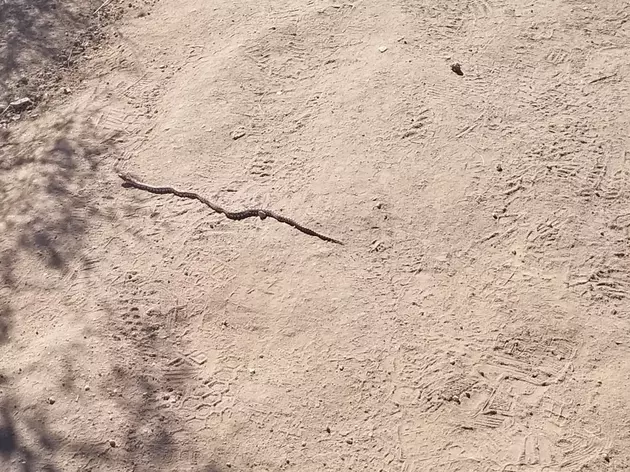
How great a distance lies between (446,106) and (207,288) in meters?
2.20

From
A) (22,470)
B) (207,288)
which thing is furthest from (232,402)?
(22,470)

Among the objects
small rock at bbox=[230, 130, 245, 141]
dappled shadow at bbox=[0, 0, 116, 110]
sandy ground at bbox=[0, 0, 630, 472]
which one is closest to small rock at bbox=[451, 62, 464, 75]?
sandy ground at bbox=[0, 0, 630, 472]

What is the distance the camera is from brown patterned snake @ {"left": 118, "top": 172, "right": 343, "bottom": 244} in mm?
4918

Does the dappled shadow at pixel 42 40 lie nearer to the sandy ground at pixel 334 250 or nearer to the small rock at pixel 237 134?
the sandy ground at pixel 334 250

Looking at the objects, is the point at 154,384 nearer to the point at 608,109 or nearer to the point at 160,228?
the point at 160,228

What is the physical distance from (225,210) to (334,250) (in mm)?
828

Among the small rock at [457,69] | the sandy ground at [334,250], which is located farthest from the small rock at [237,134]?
the small rock at [457,69]

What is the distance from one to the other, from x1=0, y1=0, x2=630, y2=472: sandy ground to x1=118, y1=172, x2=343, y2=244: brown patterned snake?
5 cm

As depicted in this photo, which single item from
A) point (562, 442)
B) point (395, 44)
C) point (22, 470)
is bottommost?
point (562, 442)

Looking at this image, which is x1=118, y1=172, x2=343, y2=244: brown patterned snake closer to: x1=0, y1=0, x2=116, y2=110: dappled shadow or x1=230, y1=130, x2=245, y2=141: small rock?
x1=230, y1=130, x2=245, y2=141: small rock

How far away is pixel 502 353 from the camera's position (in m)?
4.17

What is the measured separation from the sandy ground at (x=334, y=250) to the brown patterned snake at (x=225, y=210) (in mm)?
50

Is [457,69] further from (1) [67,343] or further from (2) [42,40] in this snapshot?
(2) [42,40]

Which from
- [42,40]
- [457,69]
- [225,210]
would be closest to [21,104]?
[42,40]
